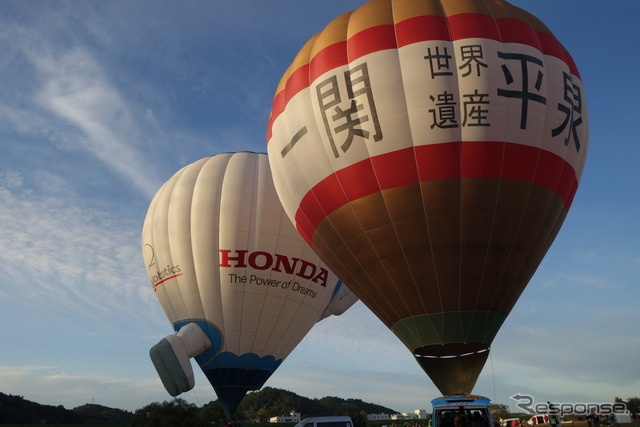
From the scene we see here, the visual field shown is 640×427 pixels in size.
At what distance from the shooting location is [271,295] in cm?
2280

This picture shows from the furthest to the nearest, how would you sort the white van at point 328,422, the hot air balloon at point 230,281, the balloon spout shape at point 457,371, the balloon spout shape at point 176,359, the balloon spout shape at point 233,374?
the balloon spout shape at point 233,374 → the hot air balloon at point 230,281 → the balloon spout shape at point 176,359 → the balloon spout shape at point 457,371 → the white van at point 328,422

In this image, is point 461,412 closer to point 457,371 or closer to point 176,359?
point 457,371

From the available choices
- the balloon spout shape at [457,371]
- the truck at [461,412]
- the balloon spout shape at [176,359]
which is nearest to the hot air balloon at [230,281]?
the balloon spout shape at [176,359]

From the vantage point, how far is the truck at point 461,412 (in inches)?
418

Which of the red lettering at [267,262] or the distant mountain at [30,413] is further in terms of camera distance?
the distant mountain at [30,413]

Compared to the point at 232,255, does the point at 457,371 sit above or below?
below

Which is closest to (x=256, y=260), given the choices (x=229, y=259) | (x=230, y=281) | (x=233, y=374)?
(x=229, y=259)

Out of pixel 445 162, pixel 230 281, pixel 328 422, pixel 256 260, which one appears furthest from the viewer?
pixel 256 260

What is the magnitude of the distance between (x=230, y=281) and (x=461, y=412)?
13307 millimetres

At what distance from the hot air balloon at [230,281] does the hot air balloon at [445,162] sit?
815 cm

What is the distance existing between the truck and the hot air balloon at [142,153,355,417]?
41.2ft

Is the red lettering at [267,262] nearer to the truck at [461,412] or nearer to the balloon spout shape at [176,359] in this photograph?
the balloon spout shape at [176,359]

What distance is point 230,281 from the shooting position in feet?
73.9

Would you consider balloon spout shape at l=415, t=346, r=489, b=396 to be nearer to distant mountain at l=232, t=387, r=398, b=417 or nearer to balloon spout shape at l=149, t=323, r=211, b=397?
balloon spout shape at l=149, t=323, r=211, b=397
